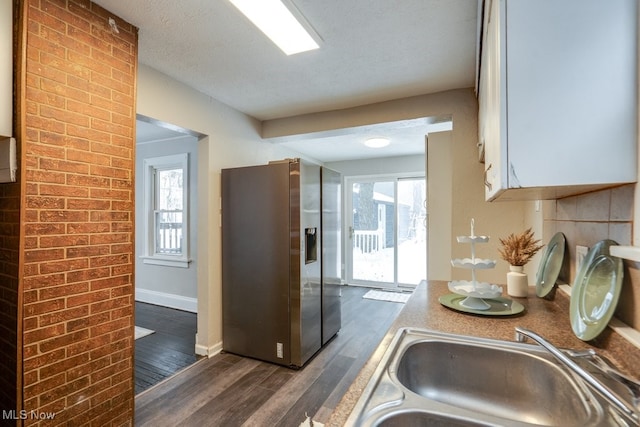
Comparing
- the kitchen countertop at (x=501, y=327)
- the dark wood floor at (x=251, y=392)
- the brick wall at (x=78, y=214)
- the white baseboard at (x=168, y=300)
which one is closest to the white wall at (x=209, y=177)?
the dark wood floor at (x=251, y=392)

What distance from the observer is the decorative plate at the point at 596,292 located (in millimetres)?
812

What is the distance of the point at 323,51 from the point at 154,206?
11.7 ft

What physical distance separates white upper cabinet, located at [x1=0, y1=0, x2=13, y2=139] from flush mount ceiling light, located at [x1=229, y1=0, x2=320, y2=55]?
99cm

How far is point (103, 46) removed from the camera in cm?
164

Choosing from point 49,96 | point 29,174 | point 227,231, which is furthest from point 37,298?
point 227,231

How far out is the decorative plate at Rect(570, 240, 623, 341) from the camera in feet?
2.67

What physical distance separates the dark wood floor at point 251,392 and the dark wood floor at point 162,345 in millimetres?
155

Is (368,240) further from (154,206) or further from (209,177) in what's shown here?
(154,206)

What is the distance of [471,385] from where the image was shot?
0.94 meters

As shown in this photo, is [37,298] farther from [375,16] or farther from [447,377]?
[375,16]

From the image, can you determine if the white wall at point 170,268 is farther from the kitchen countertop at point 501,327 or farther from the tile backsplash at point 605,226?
the tile backsplash at point 605,226

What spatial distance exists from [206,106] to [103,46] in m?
1.05

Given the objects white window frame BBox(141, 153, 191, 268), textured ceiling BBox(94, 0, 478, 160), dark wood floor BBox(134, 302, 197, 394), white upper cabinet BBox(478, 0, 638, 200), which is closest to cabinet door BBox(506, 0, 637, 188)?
white upper cabinet BBox(478, 0, 638, 200)

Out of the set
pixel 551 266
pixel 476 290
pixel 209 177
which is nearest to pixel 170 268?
pixel 209 177
